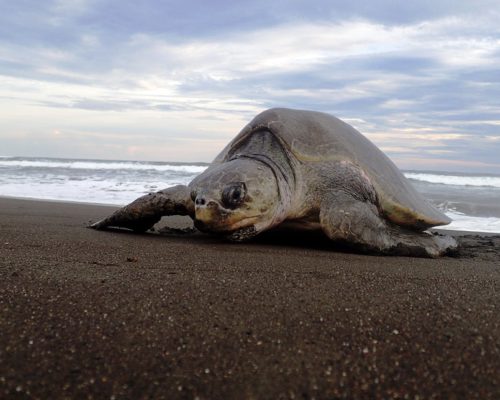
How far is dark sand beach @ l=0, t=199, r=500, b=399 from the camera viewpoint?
1277 mm

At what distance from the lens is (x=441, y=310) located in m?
1.90

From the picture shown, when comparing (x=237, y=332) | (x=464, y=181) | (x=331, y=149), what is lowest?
(x=237, y=332)

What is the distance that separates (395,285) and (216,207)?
61.5 inches

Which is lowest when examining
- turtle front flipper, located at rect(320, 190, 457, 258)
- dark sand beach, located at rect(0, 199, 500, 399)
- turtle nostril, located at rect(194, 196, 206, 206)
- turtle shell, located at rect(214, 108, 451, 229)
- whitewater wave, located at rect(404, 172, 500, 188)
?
dark sand beach, located at rect(0, 199, 500, 399)

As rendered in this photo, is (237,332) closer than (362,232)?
Yes

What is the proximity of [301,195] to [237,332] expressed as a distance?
278cm

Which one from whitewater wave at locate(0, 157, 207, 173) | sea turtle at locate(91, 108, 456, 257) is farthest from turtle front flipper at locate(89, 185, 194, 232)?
whitewater wave at locate(0, 157, 207, 173)

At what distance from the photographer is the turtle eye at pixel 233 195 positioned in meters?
3.54

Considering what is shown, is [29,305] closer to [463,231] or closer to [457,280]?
[457,280]

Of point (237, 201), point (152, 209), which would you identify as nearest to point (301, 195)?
point (237, 201)

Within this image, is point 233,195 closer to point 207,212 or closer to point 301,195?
point 207,212

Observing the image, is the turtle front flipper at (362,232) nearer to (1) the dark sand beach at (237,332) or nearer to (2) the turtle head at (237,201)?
(2) the turtle head at (237,201)

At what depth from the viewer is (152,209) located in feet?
14.5

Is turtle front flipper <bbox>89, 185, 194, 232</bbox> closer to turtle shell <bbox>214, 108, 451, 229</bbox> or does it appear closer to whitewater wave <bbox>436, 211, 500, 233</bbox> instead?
turtle shell <bbox>214, 108, 451, 229</bbox>
